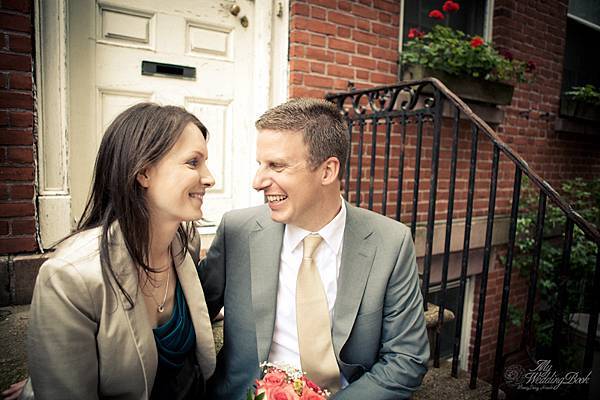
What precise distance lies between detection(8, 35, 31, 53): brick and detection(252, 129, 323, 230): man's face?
161 centimetres

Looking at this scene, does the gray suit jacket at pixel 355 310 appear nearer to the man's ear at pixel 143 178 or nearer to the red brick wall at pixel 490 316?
the man's ear at pixel 143 178

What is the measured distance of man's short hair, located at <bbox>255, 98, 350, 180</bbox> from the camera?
1836mm

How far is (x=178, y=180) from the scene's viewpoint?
1.56m

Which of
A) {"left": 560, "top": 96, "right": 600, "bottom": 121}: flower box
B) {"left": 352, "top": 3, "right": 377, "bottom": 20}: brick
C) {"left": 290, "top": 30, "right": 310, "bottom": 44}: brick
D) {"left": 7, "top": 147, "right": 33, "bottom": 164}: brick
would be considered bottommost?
{"left": 7, "top": 147, "right": 33, "bottom": 164}: brick

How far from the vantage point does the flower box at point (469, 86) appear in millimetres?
3824

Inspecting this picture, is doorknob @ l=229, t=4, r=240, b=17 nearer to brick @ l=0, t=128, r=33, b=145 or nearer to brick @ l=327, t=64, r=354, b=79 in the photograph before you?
brick @ l=327, t=64, r=354, b=79

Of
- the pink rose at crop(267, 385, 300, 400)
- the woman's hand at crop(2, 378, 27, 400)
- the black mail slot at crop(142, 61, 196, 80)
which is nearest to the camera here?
the pink rose at crop(267, 385, 300, 400)

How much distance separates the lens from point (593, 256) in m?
4.55

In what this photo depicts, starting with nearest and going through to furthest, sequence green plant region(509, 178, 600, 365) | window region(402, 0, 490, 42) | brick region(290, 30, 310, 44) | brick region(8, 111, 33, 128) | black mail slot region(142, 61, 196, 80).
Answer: brick region(8, 111, 33, 128) → black mail slot region(142, 61, 196, 80) → brick region(290, 30, 310, 44) → window region(402, 0, 490, 42) → green plant region(509, 178, 600, 365)

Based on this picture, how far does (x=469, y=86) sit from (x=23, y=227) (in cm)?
381

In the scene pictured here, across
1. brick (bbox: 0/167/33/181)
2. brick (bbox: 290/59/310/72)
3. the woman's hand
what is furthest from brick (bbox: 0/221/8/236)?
brick (bbox: 290/59/310/72)

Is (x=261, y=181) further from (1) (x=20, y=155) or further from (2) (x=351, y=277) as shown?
(1) (x=20, y=155)

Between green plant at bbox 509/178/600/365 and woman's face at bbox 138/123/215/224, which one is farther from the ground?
woman's face at bbox 138/123/215/224

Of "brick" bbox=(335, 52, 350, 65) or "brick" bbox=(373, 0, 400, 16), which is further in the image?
"brick" bbox=(373, 0, 400, 16)
